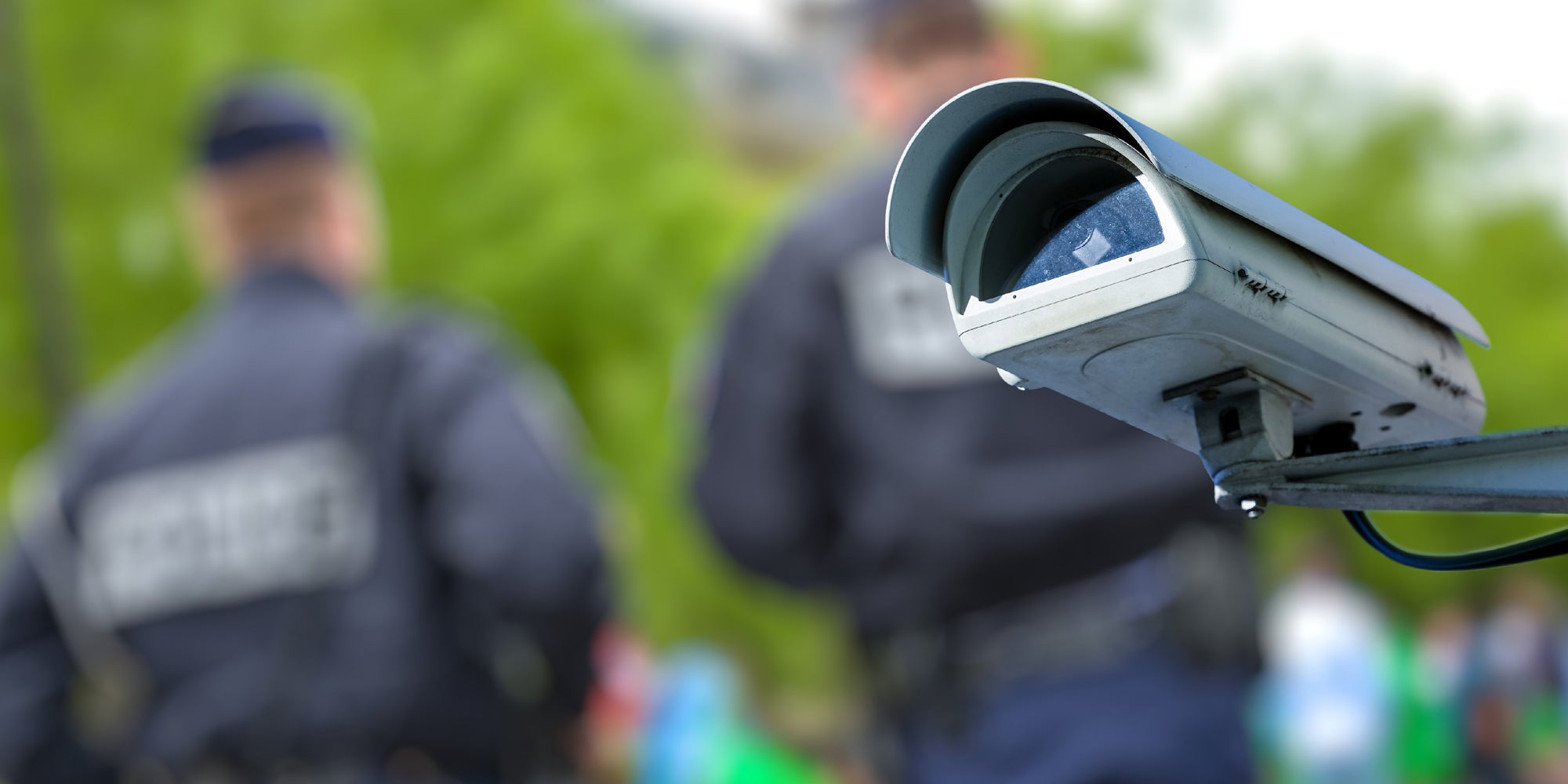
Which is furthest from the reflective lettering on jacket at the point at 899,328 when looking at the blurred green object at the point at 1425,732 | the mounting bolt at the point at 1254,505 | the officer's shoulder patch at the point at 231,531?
the blurred green object at the point at 1425,732

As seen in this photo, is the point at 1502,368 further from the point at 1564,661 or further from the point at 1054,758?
the point at 1054,758

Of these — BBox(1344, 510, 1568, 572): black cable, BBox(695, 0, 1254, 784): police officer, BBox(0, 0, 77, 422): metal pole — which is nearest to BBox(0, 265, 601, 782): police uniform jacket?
BBox(695, 0, 1254, 784): police officer

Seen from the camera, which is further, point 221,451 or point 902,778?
point 221,451

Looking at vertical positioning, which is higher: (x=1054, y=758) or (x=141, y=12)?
(x=141, y=12)

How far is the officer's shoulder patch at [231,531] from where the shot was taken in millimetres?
2773

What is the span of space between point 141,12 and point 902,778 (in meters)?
6.40

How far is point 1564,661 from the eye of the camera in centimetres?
1079

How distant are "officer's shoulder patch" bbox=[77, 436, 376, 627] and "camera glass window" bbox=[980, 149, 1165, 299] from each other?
85.0 inches

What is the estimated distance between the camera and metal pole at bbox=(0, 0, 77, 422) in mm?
7223

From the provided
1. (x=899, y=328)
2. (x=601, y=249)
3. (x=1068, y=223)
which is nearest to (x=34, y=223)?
(x=601, y=249)

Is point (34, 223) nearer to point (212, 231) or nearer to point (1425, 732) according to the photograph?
point (212, 231)

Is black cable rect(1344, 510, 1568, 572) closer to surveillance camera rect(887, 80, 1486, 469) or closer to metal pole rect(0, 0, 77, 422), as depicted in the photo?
surveillance camera rect(887, 80, 1486, 469)

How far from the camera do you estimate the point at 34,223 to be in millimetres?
7238

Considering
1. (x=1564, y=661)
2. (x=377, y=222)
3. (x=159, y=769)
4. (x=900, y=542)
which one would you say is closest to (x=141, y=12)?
(x=377, y=222)
